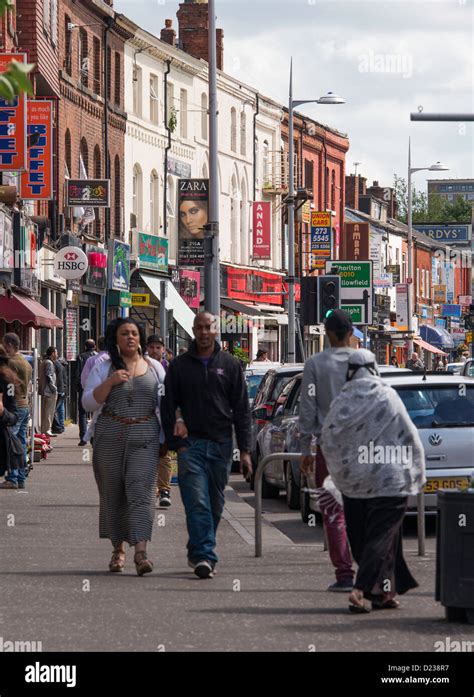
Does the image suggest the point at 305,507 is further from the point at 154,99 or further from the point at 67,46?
the point at 154,99

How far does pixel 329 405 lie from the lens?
11.3 m

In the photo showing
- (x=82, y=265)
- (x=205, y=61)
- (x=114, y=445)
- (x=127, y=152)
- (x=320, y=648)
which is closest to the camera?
(x=320, y=648)

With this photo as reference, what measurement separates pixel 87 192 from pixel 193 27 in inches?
729

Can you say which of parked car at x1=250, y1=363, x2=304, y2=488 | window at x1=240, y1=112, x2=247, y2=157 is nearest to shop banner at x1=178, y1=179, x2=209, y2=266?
parked car at x1=250, y1=363, x2=304, y2=488

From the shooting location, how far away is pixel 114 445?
1230cm

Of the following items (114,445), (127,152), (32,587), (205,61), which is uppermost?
(205,61)

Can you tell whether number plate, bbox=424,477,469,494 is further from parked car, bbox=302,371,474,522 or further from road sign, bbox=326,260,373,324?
road sign, bbox=326,260,373,324

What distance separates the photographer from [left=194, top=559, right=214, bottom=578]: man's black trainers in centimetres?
1203

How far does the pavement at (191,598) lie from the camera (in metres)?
9.23

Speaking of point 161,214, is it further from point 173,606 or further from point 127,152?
point 173,606

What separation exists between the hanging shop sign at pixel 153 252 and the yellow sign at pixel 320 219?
1353cm

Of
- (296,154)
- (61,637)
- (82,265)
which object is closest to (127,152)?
(82,265)

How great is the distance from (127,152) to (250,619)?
37.6 metres

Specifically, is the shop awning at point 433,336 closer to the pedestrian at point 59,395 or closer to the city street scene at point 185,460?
the city street scene at point 185,460
